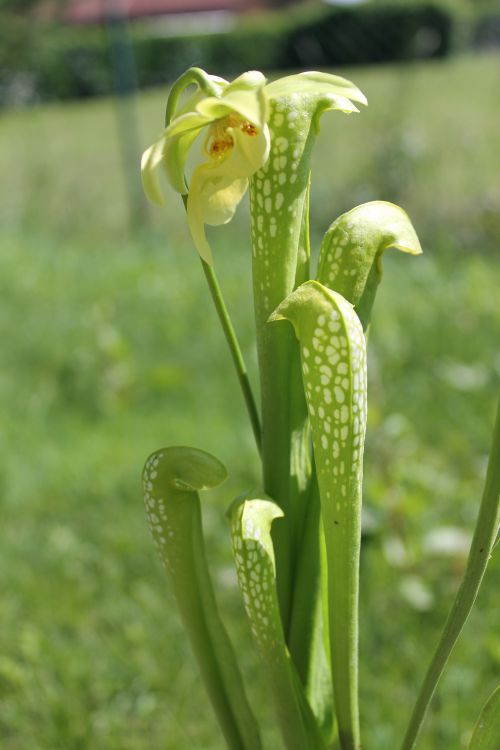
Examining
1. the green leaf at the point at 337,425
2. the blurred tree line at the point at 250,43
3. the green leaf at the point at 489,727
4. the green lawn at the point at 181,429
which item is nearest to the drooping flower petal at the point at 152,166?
the green leaf at the point at 337,425

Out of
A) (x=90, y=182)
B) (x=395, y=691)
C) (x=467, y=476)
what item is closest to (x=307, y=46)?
(x=90, y=182)

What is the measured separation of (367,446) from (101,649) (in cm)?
67

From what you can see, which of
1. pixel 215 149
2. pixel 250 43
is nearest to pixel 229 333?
pixel 215 149

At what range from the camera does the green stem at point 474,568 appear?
0.48 m

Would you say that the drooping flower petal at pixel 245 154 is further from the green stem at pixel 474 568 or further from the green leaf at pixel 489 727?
the green leaf at pixel 489 727

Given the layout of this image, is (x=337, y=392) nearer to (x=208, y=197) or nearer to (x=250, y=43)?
(x=208, y=197)

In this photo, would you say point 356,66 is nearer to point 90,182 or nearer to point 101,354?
point 90,182

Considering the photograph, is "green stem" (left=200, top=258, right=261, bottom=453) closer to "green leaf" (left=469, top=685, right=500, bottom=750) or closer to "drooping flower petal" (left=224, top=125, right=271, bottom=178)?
"drooping flower petal" (left=224, top=125, right=271, bottom=178)

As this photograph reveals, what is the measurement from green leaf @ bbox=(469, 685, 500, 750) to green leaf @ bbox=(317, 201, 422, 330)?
26 centimetres

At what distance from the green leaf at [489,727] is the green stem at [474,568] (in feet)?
0.12

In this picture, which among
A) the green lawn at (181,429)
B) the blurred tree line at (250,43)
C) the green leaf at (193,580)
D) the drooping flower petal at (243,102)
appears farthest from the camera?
the blurred tree line at (250,43)

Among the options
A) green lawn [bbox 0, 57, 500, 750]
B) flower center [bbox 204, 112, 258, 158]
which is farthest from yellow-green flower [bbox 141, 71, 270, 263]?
green lawn [bbox 0, 57, 500, 750]

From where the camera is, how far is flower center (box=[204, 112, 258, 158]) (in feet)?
1.63

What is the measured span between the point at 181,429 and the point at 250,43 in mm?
10079
